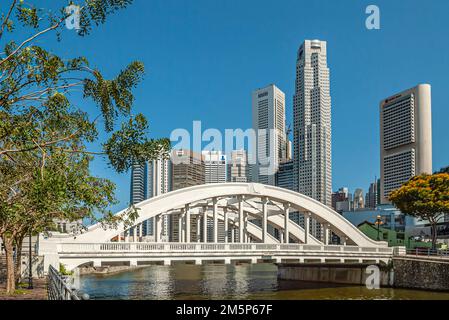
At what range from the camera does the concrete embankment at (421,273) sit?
131 ft

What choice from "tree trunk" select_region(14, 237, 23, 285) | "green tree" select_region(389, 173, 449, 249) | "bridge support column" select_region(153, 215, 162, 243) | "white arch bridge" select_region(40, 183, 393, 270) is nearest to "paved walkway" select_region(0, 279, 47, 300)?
"tree trunk" select_region(14, 237, 23, 285)

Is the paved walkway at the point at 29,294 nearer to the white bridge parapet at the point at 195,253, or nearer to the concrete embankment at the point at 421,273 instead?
the white bridge parapet at the point at 195,253

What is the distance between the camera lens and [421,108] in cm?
15538

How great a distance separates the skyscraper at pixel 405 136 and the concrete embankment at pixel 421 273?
10533cm

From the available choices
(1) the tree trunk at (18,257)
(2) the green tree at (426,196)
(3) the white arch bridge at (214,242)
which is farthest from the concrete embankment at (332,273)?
(1) the tree trunk at (18,257)

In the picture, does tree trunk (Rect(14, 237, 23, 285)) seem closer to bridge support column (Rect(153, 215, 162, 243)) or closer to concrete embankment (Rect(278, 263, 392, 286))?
bridge support column (Rect(153, 215, 162, 243))

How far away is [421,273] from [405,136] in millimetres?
132282

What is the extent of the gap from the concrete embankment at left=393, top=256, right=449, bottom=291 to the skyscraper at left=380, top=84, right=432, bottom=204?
105 meters

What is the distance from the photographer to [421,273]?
42.3 m

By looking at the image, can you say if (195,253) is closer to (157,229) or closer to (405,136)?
(157,229)

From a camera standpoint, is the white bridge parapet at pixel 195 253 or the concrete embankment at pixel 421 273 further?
the concrete embankment at pixel 421 273

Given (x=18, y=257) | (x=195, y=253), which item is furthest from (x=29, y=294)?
(x=195, y=253)

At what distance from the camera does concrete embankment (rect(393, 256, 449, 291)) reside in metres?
40.0
